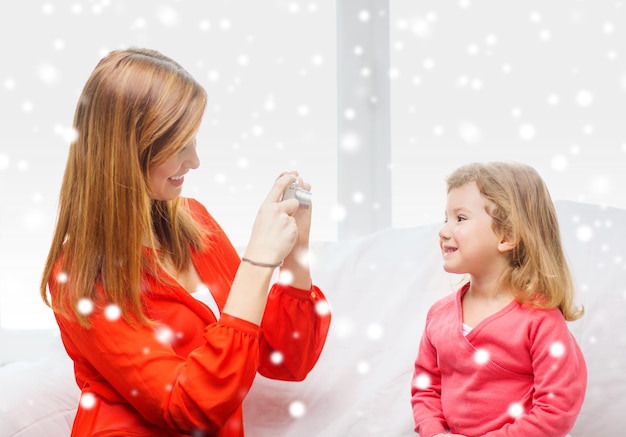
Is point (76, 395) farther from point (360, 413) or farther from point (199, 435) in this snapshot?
point (360, 413)

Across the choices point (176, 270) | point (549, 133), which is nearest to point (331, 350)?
A: point (176, 270)

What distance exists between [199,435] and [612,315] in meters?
0.90

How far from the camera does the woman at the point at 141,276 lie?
3.44ft

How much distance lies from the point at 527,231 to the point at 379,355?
1.56 ft

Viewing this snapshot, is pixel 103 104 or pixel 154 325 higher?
pixel 103 104

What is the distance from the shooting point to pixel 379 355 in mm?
1511

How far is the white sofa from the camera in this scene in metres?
1.38

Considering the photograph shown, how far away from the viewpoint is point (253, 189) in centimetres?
205

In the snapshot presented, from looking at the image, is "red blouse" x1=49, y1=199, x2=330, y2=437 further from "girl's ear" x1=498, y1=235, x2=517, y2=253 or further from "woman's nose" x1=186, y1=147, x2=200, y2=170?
"girl's ear" x1=498, y1=235, x2=517, y2=253

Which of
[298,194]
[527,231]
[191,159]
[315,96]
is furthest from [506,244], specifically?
[315,96]

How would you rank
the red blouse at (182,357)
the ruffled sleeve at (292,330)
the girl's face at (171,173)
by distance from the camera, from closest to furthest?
the red blouse at (182,357)
the girl's face at (171,173)
the ruffled sleeve at (292,330)

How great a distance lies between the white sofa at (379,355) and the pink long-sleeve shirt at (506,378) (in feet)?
0.57

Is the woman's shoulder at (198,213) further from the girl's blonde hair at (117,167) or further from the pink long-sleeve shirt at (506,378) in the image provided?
the pink long-sleeve shirt at (506,378)

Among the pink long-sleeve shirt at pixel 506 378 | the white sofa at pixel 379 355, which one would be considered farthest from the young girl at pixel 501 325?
the white sofa at pixel 379 355
